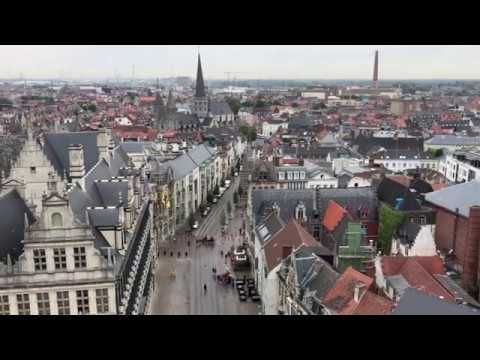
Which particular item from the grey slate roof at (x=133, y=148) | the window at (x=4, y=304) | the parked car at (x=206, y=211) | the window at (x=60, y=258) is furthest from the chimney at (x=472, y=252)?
the grey slate roof at (x=133, y=148)

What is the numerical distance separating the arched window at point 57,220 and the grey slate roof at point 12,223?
2471mm

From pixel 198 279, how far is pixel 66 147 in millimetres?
12389

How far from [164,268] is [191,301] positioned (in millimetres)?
6916

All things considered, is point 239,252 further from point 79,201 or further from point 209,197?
point 209,197

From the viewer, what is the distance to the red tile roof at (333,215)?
34862 millimetres

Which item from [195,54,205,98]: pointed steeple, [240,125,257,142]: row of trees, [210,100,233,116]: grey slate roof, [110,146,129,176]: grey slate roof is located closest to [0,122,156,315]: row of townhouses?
[110,146,129,176]: grey slate roof

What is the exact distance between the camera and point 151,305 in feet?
104

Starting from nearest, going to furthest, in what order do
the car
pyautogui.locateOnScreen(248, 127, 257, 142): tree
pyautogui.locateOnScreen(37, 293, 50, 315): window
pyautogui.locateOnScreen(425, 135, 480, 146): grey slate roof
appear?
pyautogui.locateOnScreen(37, 293, 50, 315): window, the car, pyautogui.locateOnScreen(425, 135, 480, 146): grey slate roof, pyautogui.locateOnScreen(248, 127, 257, 142): tree

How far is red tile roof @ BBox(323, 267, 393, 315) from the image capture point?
21.2 metres

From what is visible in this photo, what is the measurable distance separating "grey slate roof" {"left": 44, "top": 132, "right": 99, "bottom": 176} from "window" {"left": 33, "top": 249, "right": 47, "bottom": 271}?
12.0 m

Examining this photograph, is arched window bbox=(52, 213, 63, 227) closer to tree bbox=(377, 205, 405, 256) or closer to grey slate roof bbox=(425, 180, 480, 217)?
tree bbox=(377, 205, 405, 256)
